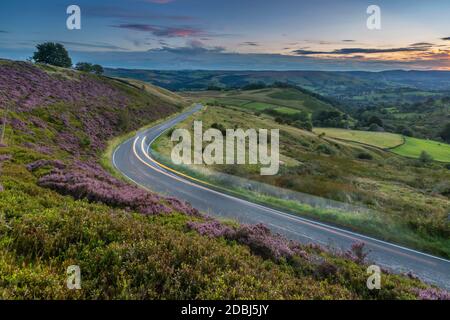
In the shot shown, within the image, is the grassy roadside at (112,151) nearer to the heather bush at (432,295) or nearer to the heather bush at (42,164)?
the heather bush at (42,164)

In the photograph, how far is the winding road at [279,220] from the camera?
559 inches

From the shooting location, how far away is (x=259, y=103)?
550ft

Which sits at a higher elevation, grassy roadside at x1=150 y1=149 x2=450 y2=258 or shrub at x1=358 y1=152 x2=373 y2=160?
grassy roadside at x1=150 y1=149 x2=450 y2=258

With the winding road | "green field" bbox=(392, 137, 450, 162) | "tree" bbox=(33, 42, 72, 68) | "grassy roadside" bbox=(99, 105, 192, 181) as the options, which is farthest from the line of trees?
"green field" bbox=(392, 137, 450, 162)

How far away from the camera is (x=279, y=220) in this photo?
19.3 meters

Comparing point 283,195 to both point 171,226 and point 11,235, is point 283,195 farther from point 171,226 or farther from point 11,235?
point 11,235

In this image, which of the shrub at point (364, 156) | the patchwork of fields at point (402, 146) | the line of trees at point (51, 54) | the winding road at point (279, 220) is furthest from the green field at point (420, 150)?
the line of trees at point (51, 54)

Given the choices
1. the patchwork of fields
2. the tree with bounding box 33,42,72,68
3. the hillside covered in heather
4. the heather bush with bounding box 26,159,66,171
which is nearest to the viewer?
the hillside covered in heather

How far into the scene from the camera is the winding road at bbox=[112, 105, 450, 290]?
1419 centimetres

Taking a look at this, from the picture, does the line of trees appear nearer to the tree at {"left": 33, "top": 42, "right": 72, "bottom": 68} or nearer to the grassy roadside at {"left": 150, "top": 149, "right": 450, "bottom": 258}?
the tree at {"left": 33, "top": 42, "right": 72, "bottom": 68}

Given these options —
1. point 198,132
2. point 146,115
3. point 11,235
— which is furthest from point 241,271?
point 146,115

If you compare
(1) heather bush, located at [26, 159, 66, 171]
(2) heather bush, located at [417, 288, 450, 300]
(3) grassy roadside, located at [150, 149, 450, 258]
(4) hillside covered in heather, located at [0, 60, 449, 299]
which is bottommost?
(3) grassy roadside, located at [150, 149, 450, 258]

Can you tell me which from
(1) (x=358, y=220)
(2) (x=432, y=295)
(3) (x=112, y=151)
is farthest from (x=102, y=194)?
(3) (x=112, y=151)

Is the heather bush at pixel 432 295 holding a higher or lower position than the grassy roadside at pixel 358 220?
higher
